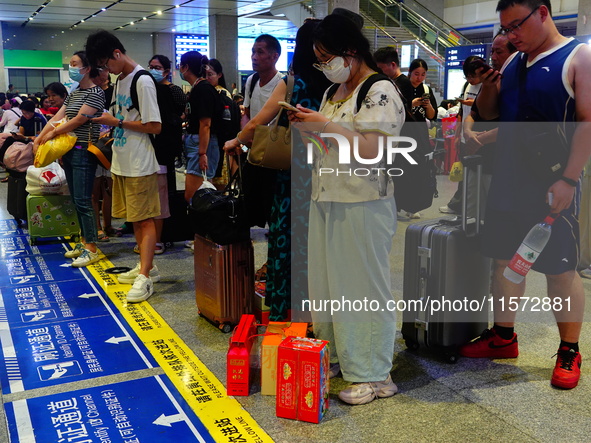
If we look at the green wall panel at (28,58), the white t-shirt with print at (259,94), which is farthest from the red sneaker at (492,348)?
the green wall panel at (28,58)

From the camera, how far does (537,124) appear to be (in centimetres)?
254

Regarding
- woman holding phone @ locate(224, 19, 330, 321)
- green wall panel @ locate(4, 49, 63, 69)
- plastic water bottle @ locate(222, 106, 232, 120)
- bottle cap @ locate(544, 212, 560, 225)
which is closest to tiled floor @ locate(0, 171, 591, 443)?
woman holding phone @ locate(224, 19, 330, 321)

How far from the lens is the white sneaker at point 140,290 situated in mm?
3930

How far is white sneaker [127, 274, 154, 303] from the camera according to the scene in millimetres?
3930

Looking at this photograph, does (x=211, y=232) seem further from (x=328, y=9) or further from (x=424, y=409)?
(x=328, y=9)

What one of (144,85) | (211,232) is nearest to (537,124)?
(211,232)

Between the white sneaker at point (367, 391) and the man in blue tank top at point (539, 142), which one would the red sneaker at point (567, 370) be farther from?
the white sneaker at point (367, 391)

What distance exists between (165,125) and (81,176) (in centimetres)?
93

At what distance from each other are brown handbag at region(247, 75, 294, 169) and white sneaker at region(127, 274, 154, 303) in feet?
5.19

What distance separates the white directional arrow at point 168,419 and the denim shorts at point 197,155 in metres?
2.75

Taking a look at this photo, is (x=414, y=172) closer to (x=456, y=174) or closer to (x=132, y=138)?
(x=456, y=174)

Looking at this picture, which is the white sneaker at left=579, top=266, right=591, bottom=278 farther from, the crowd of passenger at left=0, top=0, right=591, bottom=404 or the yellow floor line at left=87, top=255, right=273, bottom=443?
the yellow floor line at left=87, top=255, right=273, bottom=443

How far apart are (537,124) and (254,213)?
1450mm

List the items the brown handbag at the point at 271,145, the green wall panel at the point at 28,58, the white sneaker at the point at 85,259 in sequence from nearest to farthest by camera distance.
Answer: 1. the brown handbag at the point at 271,145
2. the white sneaker at the point at 85,259
3. the green wall panel at the point at 28,58
